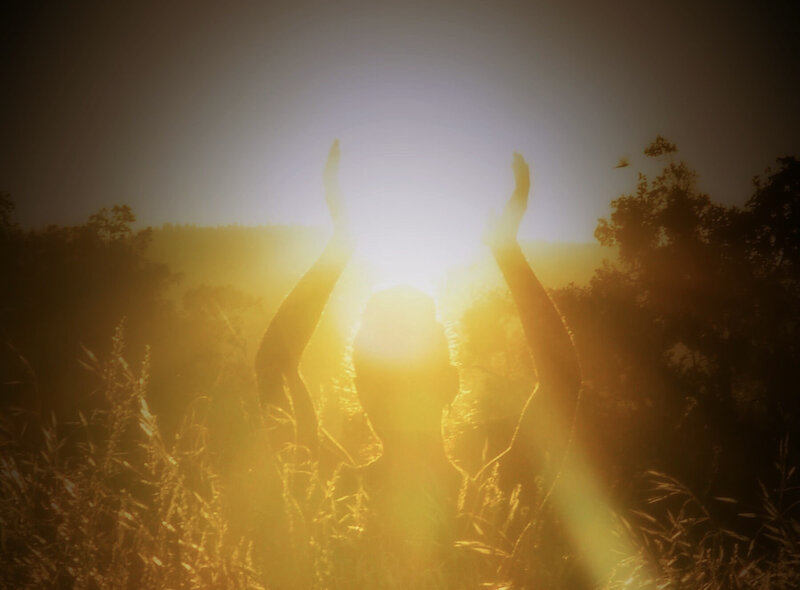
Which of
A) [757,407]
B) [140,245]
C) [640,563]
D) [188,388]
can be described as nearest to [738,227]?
[757,407]

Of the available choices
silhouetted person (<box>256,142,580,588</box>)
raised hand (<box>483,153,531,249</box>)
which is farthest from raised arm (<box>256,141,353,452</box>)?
raised hand (<box>483,153,531,249</box>)

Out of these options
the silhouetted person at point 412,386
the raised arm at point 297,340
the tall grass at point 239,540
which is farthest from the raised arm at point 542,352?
the raised arm at point 297,340

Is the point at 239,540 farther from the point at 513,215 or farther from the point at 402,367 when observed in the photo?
the point at 513,215

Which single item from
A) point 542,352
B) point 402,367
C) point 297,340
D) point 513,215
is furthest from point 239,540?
point 513,215

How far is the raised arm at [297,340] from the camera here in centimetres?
170

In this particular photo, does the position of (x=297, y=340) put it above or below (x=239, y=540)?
above

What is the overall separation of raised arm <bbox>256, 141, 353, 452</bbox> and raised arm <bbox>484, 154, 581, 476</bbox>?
2.29ft

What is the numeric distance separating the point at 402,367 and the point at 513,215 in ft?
2.72

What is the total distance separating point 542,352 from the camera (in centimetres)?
168

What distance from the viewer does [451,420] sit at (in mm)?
2221

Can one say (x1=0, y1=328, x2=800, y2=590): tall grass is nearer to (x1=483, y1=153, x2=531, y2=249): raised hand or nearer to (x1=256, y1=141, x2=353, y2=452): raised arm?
(x1=256, y1=141, x2=353, y2=452): raised arm

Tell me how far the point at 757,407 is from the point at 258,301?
914 inches

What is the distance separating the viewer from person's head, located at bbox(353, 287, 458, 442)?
1.78m

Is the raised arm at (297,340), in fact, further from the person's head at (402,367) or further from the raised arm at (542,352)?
the raised arm at (542,352)
